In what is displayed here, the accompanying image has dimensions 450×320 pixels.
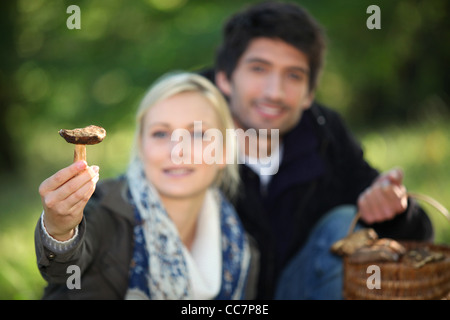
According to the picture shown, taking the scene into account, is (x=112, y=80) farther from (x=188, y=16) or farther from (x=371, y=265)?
(x=371, y=265)

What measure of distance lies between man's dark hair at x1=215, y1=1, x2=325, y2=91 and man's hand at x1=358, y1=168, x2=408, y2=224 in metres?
0.90

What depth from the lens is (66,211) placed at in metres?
1.33

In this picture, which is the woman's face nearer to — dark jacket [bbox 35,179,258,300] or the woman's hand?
dark jacket [bbox 35,179,258,300]

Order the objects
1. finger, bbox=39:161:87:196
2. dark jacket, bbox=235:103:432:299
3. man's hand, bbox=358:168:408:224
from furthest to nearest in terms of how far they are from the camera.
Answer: dark jacket, bbox=235:103:432:299, man's hand, bbox=358:168:408:224, finger, bbox=39:161:87:196

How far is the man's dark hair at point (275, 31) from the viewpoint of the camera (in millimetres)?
2604

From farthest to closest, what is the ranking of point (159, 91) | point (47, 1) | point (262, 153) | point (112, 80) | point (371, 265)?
1. point (47, 1)
2. point (112, 80)
3. point (262, 153)
4. point (159, 91)
5. point (371, 265)

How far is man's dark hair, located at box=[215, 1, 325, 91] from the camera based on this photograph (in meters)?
2.60

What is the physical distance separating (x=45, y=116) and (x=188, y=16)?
8.24 ft

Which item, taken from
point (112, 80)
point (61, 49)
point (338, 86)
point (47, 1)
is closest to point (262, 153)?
point (112, 80)

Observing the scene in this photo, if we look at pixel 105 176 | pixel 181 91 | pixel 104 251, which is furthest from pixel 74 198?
pixel 105 176

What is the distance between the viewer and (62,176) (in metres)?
1.29

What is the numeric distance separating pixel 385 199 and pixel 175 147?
3.39ft

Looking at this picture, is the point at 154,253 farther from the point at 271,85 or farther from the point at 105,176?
the point at 105,176

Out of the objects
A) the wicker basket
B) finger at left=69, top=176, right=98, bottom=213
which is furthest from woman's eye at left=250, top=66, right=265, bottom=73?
finger at left=69, top=176, right=98, bottom=213
